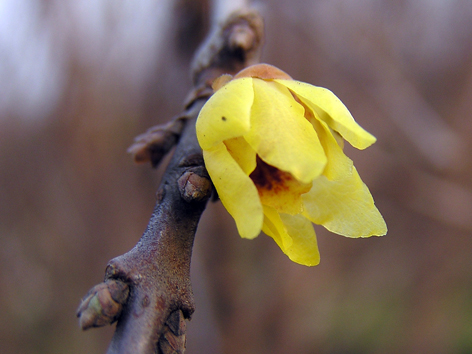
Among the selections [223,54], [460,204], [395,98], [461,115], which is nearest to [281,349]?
[460,204]

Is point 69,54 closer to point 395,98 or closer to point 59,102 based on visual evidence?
point 59,102

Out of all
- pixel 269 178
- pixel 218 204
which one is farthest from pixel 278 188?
pixel 218 204

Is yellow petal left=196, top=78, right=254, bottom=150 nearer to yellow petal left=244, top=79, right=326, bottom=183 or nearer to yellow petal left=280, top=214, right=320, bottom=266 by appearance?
yellow petal left=244, top=79, right=326, bottom=183

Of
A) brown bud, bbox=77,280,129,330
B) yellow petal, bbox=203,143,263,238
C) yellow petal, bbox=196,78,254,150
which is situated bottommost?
brown bud, bbox=77,280,129,330

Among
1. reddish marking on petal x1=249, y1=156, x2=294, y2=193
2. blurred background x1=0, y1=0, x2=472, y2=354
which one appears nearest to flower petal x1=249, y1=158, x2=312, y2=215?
reddish marking on petal x1=249, y1=156, x2=294, y2=193

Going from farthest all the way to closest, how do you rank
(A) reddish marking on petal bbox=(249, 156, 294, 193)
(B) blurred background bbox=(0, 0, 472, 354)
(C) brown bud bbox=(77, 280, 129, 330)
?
(B) blurred background bbox=(0, 0, 472, 354)
(A) reddish marking on petal bbox=(249, 156, 294, 193)
(C) brown bud bbox=(77, 280, 129, 330)

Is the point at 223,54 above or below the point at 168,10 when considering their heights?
below

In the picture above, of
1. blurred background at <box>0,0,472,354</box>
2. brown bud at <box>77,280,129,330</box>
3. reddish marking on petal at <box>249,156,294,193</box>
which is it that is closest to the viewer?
brown bud at <box>77,280,129,330</box>

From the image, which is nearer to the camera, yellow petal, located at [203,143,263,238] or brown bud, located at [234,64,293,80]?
→ yellow petal, located at [203,143,263,238]
